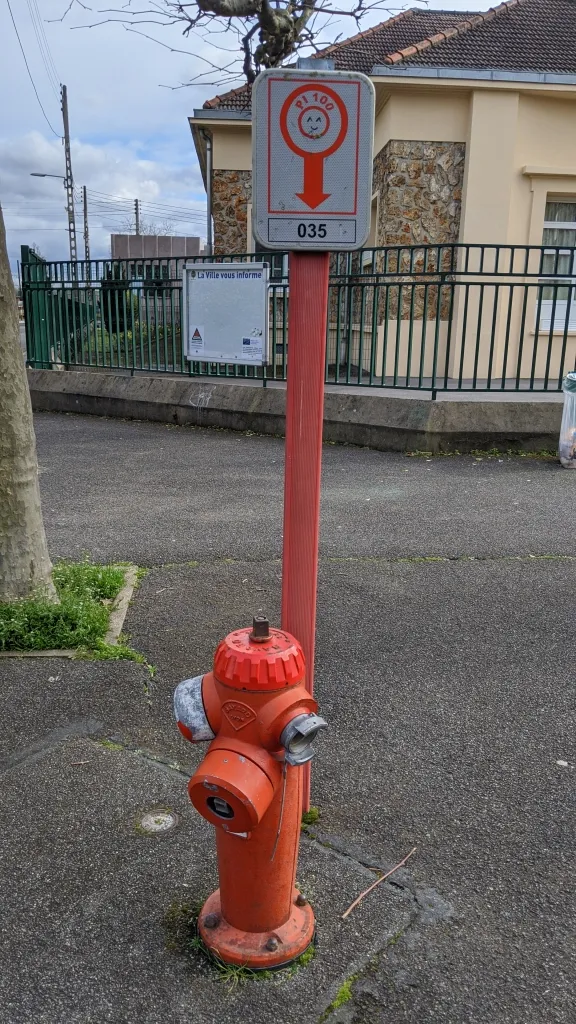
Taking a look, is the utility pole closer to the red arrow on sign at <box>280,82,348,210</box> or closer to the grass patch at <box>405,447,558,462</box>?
the grass patch at <box>405,447,558,462</box>

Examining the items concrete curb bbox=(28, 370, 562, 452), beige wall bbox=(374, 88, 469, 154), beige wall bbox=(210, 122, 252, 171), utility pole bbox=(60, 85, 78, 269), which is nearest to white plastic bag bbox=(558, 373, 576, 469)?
concrete curb bbox=(28, 370, 562, 452)

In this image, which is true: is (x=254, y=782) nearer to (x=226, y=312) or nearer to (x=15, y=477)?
(x=15, y=477)

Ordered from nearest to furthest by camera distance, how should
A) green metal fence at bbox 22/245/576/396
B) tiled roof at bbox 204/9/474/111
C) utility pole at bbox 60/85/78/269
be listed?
1. green metal fence at bbox 22/245/576/396
2. tiled roof at bbox 204/9/474/111
3. utility pole at bbox 60/85/78/269

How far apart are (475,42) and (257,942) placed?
15.0 metres

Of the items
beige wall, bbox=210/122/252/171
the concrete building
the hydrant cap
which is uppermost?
beige wall, bbox=210/122/252/171

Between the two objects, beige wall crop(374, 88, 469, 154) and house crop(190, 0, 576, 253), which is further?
beige wall crop(374, 88, 469, 154)

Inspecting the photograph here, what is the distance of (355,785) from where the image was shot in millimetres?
3012

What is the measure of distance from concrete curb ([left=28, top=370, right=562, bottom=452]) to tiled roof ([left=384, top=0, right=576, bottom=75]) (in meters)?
6.34

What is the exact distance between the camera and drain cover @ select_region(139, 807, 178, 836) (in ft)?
8.89

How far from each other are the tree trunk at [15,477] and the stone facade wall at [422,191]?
34.7ft

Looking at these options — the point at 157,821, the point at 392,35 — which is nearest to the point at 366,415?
the point at 157,821

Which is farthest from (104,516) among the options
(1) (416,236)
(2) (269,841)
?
(1) (416,236)

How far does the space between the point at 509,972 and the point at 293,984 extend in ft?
1.92

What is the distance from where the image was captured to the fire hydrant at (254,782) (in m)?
1.98
